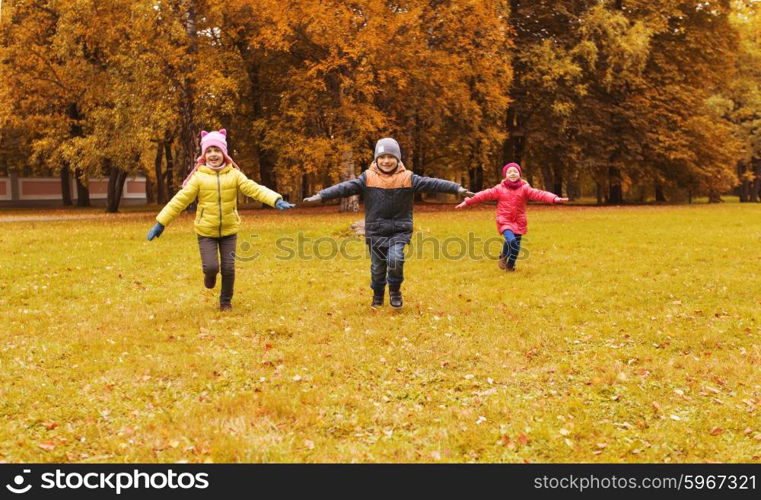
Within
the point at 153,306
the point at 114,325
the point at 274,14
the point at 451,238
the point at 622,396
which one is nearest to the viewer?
the point at 622,396

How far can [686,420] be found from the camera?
5.71m

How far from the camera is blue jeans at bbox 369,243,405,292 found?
32.8ft

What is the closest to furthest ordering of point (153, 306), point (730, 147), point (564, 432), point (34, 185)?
point (564, 432) < point (153, 306) < point (730, 147) < point (34, 185)

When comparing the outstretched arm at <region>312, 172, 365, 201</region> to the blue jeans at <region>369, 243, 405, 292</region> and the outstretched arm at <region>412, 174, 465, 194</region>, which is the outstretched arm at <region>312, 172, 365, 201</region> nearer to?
the outstretched arm at <region>412, 174, 465, 194</region>

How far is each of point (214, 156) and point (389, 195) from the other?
2803 millimetres

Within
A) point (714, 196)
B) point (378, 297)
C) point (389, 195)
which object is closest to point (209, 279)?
point (378, 297)

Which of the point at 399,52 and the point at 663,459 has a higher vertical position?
the point at 399,52

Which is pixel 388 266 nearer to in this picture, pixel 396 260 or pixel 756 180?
pixel 396 260

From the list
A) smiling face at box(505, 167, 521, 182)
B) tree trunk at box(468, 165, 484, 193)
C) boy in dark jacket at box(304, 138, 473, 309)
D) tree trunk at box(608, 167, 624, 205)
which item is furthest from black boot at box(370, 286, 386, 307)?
tree trunk at box(608, 167, 624, 205)

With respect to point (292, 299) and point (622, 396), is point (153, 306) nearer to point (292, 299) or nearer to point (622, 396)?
point (292, 299)

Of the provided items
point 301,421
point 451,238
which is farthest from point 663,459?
point 451,238

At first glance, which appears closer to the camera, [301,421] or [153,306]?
[301,421]

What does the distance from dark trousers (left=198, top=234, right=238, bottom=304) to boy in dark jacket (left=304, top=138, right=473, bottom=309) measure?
1.82m

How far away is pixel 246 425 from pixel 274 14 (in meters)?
25.8
